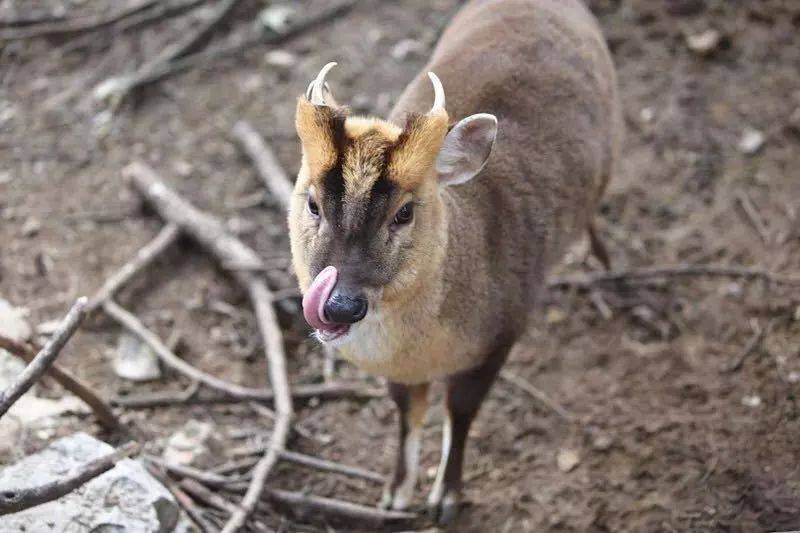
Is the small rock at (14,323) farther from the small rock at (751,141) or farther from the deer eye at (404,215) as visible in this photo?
the small rock at (751,141)

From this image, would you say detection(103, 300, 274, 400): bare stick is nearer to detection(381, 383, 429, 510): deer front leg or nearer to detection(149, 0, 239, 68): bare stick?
detection(381, 383, 429, 510): deer front leg

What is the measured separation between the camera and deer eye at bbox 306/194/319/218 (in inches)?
132

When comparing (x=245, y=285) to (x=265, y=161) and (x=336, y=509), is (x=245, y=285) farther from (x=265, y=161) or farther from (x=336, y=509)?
(x=336, y=509)

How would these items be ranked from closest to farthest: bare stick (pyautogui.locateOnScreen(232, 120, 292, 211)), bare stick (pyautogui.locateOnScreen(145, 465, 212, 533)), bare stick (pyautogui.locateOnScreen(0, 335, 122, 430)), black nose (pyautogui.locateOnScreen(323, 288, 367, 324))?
1. black nose (pyautogui.locateOnScreen(323, 288, 367, 324))
2. bare stick (pyautogui.locateOnScreen(0, 335, 122, 430))
3. bare stick (pyautogui.locateOnScreen(145, 465, 212, 533))
4. bare stick (pyautogui.locateOnScreen(232, 120, 292, 211))

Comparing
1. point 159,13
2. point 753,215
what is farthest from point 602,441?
point 159,13

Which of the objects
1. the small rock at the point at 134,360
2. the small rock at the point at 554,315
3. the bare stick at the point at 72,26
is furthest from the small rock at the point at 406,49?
the small rock at the point at 134,360

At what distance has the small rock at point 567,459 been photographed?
4629mm

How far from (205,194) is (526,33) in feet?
8.53

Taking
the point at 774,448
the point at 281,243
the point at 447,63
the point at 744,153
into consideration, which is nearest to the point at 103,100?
the point at 281,243

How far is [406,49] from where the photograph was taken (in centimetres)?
700

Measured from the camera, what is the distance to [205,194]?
614 cm

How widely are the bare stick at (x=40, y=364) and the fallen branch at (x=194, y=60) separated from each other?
3450 mm

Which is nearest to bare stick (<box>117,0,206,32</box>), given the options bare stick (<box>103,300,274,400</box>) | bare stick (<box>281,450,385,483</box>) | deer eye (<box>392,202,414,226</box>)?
bare stick (<box>103,300,274,400</box>)

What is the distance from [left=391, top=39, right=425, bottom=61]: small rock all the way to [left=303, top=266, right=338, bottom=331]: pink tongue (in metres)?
4.12
